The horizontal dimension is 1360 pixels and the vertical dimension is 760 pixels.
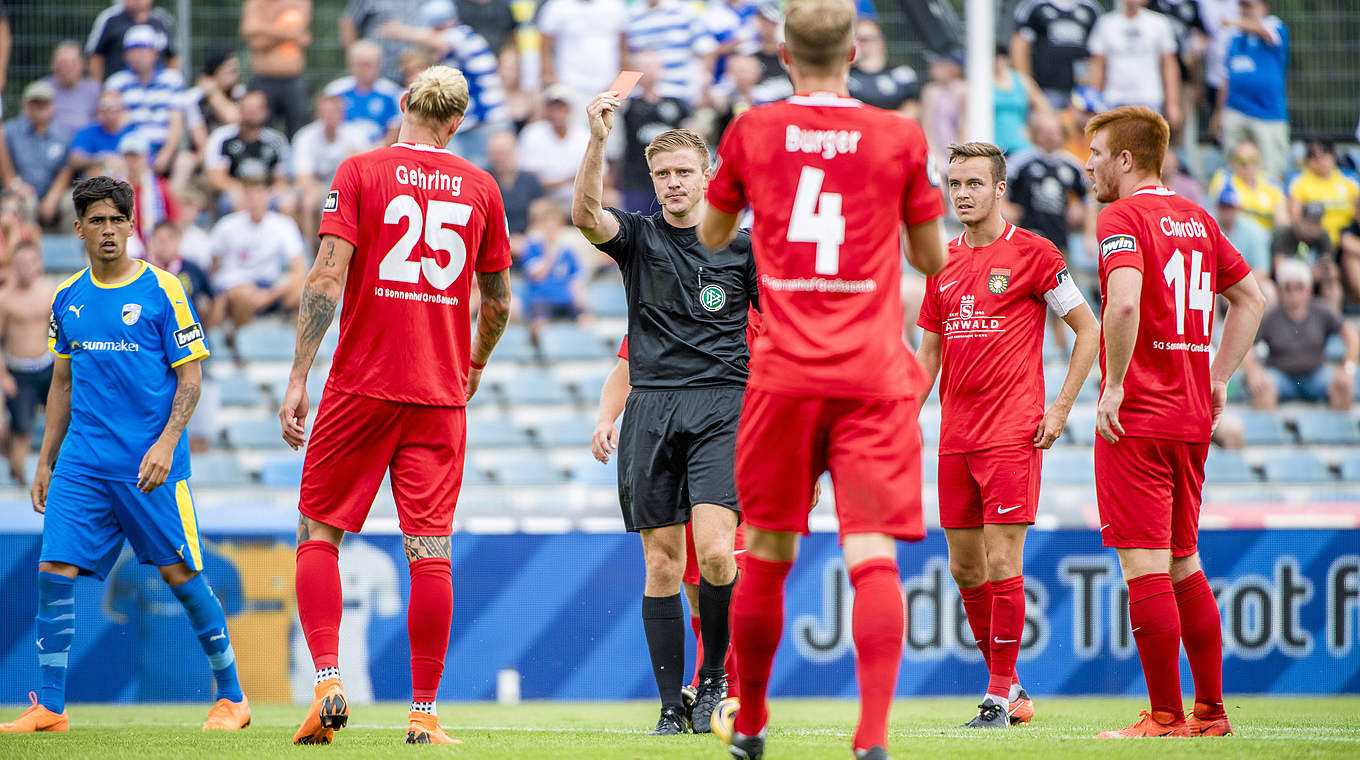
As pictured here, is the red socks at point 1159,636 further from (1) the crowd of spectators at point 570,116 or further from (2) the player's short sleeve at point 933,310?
(1) the crowd of spectators at point 570,116

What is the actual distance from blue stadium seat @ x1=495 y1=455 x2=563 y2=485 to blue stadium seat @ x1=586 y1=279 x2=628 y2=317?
2.04 metres

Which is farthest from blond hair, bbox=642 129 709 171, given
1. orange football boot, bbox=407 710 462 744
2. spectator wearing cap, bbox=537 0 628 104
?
spectator wearing cap, bbox=537 0 628 104

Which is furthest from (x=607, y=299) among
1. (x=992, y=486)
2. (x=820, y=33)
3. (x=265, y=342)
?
(x=820, y=33)

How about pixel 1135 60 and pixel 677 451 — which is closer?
pixel 677 451

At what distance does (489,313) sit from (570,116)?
830 cm

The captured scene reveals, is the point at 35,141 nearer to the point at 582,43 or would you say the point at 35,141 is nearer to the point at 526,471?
the point at 582,43

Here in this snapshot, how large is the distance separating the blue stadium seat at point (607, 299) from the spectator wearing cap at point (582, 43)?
1823 mm

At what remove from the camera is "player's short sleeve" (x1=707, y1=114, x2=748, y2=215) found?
4.01 meters

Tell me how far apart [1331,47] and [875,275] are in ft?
39.5

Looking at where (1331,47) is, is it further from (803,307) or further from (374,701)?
(803,307)

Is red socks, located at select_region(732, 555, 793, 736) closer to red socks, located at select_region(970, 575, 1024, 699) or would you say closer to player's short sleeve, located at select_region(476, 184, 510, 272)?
player's short sleeve, located at select_region(476, 184, 510, 272)

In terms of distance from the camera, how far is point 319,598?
5121 mm

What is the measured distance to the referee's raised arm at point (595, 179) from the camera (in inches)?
197

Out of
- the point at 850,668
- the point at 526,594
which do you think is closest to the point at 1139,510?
the point at 850,668
